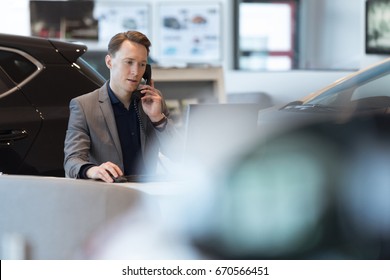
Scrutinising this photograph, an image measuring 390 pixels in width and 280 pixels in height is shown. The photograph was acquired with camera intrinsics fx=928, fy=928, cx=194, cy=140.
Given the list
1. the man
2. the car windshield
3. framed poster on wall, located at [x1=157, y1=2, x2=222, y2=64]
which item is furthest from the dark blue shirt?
framed poster on wall, located at [x1=157, y1=2, x2=222, y2=64]

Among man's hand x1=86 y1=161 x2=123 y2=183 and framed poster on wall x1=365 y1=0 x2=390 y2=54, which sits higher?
framed poster on wall x1=365 y1=0 x2=390 y2=54

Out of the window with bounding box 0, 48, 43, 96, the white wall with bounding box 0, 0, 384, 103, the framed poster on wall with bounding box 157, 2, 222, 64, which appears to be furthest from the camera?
the framed poster on wall with bounding box 157, 2, 222, 64

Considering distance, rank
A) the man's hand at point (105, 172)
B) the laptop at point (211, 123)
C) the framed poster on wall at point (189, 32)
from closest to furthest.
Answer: the laptop at point (211, 123), the man's hand at point (105, 172), the framed poster on wall at point (189, 32)

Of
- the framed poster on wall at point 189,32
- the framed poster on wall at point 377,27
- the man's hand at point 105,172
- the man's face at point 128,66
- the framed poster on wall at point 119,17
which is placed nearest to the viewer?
the man's hand at point 105,172

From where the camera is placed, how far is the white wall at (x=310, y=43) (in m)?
13.5

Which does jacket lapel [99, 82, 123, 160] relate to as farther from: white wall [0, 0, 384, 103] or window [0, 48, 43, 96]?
white wall [0, 0, 384, 103]

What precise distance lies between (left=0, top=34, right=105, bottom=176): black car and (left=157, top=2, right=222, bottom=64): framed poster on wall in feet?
33.4

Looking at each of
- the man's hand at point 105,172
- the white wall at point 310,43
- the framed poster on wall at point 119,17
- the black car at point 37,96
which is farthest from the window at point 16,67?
the framed poster on wall at point 119,17

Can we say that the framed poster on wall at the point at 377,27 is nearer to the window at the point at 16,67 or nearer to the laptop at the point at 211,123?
the window at the point at 16,67

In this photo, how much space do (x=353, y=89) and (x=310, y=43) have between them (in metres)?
9.66

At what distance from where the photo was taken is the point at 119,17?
48.2ft

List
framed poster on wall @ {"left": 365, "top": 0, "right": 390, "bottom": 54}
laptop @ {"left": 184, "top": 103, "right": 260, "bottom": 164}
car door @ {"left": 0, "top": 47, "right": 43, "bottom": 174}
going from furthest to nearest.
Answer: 1. framed poster on wall @ {"left": 365, "top": 0, "right": 390, "bottom": 54}
2. car door @ {"left": 0, "top": 47, "right": 43, "bottom": 174}
3. laptop @ {"left": 184, "top": 103, "right": 260, "bottom": 164}

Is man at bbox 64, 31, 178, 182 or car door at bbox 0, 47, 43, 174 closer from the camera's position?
man at bbox 64, 31, 178, 182

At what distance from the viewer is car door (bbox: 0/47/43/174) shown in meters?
4.29
